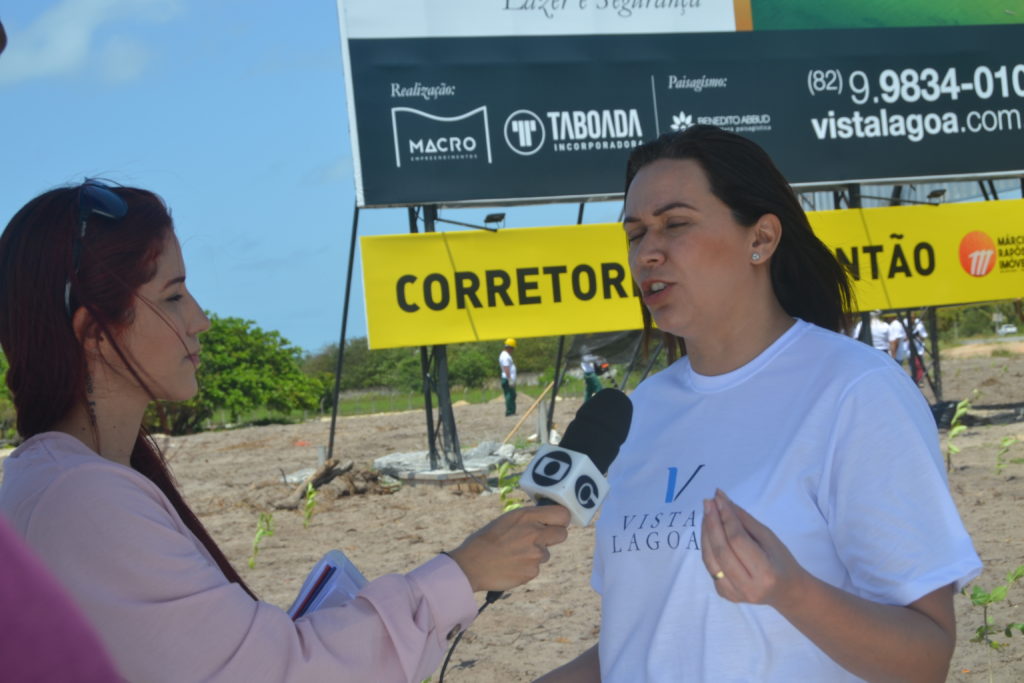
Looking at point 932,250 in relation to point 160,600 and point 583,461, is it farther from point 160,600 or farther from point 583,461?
point 160,600

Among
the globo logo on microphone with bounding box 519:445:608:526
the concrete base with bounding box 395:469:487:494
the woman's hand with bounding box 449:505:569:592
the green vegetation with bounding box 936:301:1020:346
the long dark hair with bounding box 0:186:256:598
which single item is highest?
the long dark hair with bounding box 0:186:256:598

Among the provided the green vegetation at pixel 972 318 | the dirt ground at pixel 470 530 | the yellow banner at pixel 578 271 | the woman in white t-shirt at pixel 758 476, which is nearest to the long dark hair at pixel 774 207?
the woman in white t-shirt at pixel 758 476

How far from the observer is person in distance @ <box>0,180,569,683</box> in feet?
4.65

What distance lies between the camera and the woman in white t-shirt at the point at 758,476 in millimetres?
1600

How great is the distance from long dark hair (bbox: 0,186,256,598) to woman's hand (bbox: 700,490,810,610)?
2.64 ft

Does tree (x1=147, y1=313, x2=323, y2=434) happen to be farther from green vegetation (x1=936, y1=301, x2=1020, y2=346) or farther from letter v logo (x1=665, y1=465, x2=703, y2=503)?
green vegetation (x1=936, y1=301, x2=1020, y2=346)

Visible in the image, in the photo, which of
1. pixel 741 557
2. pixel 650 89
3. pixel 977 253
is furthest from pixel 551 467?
pixel 977 253

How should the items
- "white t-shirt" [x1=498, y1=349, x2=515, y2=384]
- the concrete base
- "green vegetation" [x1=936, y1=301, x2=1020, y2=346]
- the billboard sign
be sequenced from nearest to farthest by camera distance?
the billboard sign
the concrete base
"white t-shirt" [x1=498, y1=349, x2=515, y2=384]
"green vegetation" [x1=936, y1=301, x2=1020, y2=346]

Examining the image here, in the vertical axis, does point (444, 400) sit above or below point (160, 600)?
below

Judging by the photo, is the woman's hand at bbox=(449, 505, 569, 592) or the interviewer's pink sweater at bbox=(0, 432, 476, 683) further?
the woman's hand at bbox=(449, 505, 569, 592)

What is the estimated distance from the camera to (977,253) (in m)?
12.1

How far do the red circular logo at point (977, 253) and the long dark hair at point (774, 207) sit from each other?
35.4ft

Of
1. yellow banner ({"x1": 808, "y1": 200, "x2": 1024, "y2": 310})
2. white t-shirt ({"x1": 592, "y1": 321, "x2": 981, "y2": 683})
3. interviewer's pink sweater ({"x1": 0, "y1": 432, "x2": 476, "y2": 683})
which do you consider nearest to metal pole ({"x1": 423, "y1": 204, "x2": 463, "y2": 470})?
yellow banner ({"x1": 808, "y1": 200, "x2": 1024, "y2": 310})

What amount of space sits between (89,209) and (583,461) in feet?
3.23
